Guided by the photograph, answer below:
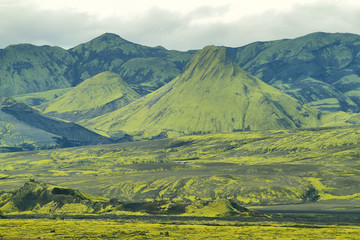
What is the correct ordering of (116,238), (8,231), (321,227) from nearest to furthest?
(116,238) → (8,231) → (321,227)

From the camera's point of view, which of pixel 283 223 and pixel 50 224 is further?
pixel 283 223

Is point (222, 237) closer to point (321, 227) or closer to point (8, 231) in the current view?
point (321, 227)

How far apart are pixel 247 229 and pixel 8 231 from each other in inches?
2571

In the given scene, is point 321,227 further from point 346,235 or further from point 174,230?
point 174,230

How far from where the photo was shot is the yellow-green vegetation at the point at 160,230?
149 m

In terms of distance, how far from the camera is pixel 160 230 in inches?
6422

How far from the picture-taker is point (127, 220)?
19638cm

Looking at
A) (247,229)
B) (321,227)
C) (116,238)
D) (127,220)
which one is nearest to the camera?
(116,238)

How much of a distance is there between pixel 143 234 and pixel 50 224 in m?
37.8

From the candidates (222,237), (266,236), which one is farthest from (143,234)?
(266,236)

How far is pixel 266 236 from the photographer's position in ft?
490

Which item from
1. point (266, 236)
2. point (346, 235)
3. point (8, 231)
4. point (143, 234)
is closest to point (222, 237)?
point (266, 236)

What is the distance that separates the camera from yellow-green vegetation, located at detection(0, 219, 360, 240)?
5876 inches

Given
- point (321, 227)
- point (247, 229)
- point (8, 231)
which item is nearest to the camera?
point (8, 231)
